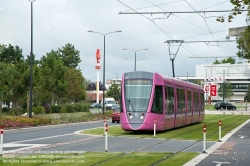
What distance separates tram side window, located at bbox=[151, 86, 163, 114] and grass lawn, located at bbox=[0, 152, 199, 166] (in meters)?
10.7

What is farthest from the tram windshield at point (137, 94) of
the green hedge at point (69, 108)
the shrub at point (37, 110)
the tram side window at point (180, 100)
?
the green hedge at point (69, 108)

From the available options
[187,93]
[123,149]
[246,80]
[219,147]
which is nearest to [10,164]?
[123,149]

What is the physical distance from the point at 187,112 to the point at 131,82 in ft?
33.0

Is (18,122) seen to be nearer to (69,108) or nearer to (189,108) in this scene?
(189,108)

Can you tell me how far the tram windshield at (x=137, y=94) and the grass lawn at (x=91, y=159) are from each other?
10.5m

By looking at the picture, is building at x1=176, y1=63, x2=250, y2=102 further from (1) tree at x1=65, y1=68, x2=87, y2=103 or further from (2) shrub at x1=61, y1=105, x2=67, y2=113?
(2) shrub at x1=61, y1=105, x2=67, y2=113

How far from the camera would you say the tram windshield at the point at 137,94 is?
29984mm

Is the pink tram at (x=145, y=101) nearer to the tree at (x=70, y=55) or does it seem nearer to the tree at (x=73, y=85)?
the tree at (x=73, y=85)

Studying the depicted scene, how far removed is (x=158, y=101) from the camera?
30.6 metres

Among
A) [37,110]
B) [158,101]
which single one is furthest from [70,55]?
[158,101]

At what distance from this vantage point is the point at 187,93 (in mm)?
39625

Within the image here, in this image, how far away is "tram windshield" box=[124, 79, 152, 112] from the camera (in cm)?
2998

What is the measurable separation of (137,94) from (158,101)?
3.91 feet

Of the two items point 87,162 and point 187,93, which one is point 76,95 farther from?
point 87,162
